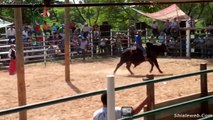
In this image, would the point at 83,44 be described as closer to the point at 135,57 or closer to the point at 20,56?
the point at 135,57

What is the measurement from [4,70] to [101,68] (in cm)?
384

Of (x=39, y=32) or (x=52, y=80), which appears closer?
(x=52, y=80)

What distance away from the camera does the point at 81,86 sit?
11.1m

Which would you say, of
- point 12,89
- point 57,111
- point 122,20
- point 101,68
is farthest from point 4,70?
point 122,20

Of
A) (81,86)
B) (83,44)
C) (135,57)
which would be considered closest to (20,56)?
(81,86)

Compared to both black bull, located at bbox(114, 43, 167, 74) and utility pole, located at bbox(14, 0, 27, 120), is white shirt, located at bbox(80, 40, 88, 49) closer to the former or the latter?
black bull, located at bbox(114, 43, 167, 74)

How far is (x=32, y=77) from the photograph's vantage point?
1343 centimetres

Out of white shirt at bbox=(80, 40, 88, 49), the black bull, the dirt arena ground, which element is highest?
white shirt at bbox=(80, 40, 88, 49)

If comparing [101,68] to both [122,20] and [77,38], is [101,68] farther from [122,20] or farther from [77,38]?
[122,20]

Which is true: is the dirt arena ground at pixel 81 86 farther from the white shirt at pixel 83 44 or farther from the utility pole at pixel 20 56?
the white shirt at pixel 83 44

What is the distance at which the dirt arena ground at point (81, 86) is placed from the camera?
7.99 m

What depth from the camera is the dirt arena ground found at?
314 inches

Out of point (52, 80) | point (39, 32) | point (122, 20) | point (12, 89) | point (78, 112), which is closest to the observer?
point (78, 112)

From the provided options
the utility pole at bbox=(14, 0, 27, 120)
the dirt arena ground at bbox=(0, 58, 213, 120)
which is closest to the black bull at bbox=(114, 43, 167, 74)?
the dirt arena ground at bbox=(0, 58, 213, 120)
